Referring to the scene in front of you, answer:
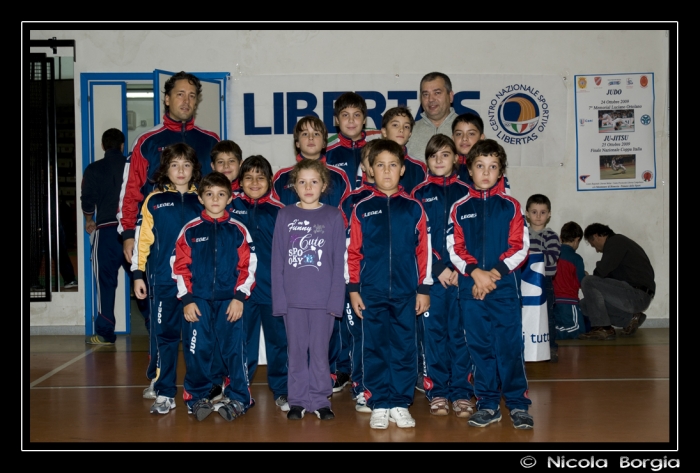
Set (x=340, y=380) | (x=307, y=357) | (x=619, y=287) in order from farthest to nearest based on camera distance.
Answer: (x=619, y=287), (x=340, y=380), (x=307, y=357)

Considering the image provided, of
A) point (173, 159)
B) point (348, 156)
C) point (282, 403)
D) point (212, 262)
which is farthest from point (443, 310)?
point (173, 159)

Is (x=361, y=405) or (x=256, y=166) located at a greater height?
(x=256, y=166)

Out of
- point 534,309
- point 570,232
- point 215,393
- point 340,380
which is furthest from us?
point 570,232

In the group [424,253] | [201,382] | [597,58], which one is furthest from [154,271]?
[597,58]

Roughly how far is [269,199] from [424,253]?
105 centimetres

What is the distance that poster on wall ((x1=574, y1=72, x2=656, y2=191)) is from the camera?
23.1 feet

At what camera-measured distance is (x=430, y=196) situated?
13.3 feet

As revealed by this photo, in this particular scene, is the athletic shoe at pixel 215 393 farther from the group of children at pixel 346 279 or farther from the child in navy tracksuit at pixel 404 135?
the child in navy tracksuit at pixel 404 135

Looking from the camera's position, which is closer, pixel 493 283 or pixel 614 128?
pixel 493 283

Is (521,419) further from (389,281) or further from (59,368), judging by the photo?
(59,368)

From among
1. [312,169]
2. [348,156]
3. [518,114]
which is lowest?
[312,169]

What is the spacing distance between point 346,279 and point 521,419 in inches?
45.7

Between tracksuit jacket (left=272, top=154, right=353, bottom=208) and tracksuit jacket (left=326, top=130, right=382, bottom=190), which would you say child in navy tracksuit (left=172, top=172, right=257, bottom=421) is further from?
tracksuit jacket (left=326, top=130, right=382, bottom=190)

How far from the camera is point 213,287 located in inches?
152
